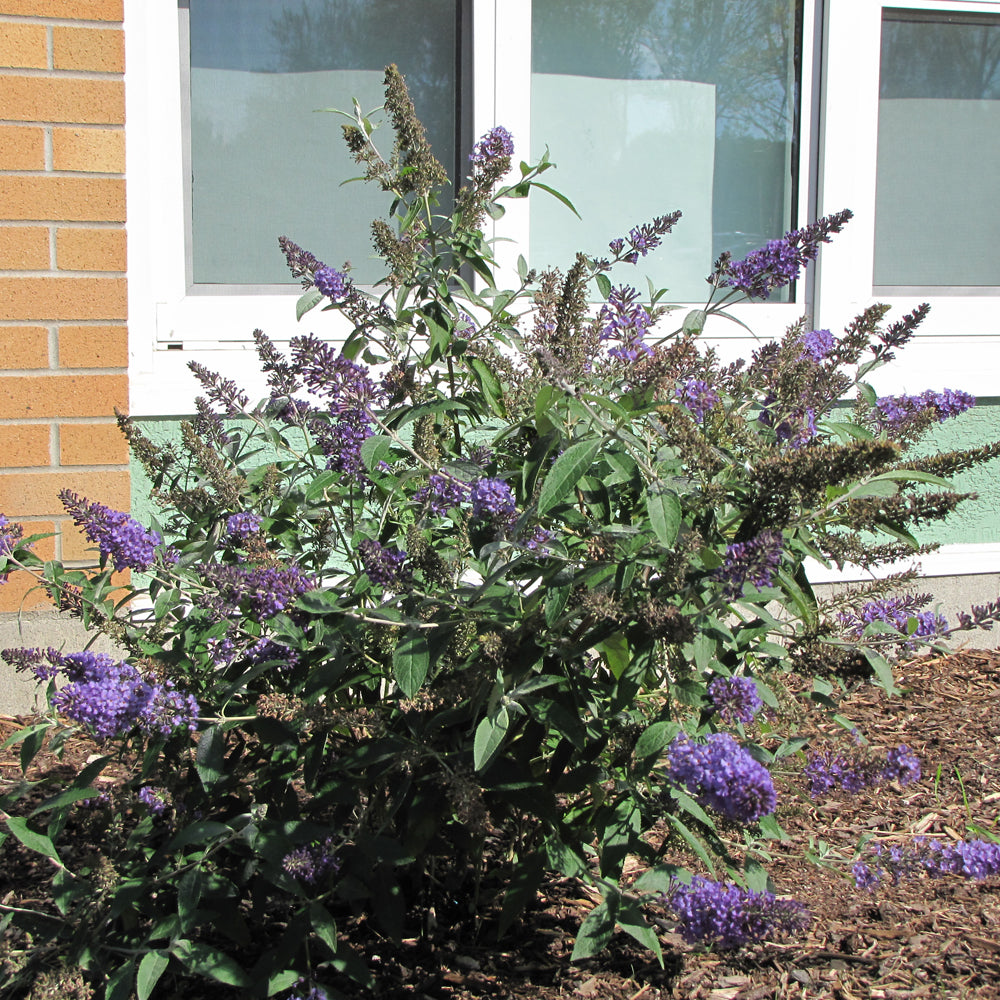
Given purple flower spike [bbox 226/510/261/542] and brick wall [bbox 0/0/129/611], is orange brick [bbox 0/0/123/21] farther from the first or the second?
purple flower spike [bbox 226/510/261/542]

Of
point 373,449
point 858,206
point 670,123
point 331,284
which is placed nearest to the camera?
point 373,449

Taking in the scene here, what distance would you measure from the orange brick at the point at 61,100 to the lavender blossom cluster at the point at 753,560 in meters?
2.77

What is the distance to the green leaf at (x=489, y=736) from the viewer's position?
1.41m

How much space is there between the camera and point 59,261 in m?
3.17

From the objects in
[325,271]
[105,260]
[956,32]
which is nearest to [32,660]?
[325,271]

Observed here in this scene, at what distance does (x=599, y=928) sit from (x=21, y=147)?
2.92m

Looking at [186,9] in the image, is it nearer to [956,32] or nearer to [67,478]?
[67,478]

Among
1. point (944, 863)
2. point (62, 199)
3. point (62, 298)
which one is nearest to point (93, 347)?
point (62, 298)

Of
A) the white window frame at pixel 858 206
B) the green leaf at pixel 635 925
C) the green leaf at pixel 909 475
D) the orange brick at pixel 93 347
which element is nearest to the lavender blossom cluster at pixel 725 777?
the green leaf at pixel 635 925

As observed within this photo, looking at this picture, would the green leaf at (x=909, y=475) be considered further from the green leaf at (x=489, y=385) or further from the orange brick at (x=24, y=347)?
the orange brick at (x=24, y=347)

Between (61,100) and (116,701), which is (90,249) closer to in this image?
(61,100)

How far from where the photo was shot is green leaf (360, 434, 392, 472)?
1.58 meters

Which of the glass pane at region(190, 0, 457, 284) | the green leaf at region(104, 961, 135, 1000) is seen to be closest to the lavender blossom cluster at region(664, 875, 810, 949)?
the green leaf at region(104, 961, 135, 1000)

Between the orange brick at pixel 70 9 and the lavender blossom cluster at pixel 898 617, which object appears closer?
the lavender blossom cluster at pixel 898 617
